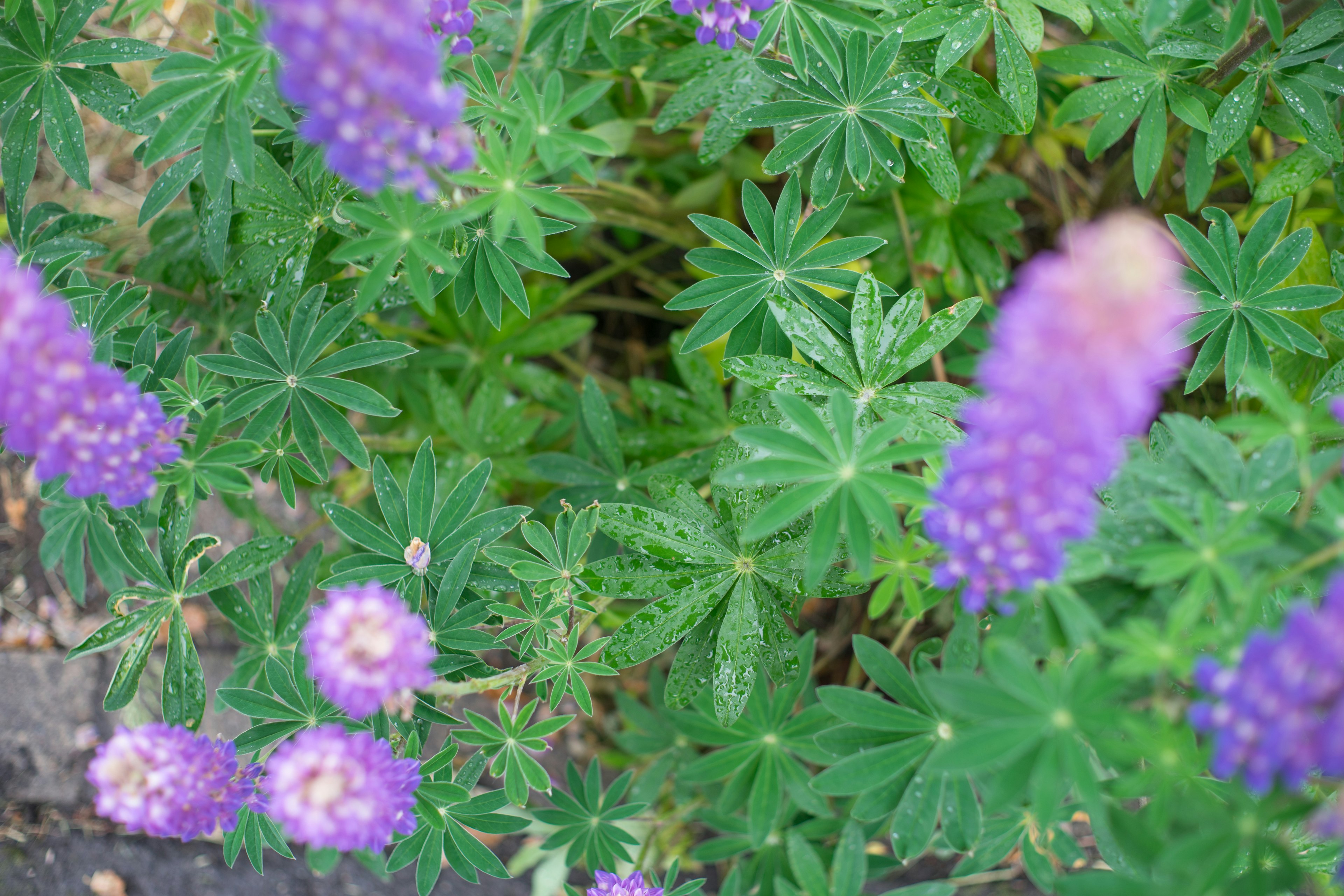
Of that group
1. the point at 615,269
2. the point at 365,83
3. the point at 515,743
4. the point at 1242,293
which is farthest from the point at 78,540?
the point at 1242,293

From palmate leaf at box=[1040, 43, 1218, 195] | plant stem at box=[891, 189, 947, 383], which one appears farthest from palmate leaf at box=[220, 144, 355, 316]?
palmate leaf at box=[1040, 43, 1218, 195]

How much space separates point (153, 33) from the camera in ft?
15.9

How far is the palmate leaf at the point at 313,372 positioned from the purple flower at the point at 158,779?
98cm

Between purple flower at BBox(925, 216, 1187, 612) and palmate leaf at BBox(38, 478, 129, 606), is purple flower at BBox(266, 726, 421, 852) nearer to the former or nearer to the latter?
purple flower at BBox(925, 216, 1187, 612)

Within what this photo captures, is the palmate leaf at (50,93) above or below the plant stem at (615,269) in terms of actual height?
below

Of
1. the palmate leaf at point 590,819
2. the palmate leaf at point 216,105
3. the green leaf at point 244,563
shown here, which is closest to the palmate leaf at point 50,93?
the palmate leaf at point 216,105

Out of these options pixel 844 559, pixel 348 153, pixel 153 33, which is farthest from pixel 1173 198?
pixel 153 33

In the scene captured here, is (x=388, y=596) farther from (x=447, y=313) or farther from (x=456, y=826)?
(x=447, y=313)

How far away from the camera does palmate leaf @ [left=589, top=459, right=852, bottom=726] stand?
2.59 metres

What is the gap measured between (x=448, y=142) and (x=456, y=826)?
1.96m

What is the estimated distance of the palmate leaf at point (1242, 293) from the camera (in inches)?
106

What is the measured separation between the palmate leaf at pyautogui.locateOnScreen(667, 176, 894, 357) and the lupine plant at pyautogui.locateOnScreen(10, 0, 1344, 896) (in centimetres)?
2

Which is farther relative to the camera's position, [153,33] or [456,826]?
[153,33]

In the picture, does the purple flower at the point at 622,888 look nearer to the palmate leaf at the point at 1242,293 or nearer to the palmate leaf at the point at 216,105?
the palmate leaf at the point at 216,105
